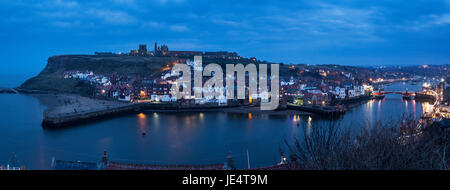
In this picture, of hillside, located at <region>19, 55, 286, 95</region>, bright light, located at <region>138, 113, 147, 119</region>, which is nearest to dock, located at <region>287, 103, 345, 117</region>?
bright light, located at <region>138, 113, 147, 119</region>

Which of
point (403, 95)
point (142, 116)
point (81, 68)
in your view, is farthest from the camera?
point (81, 68)

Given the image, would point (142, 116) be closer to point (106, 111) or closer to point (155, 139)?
point (106, 111)

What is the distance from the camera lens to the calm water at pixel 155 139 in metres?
7.67

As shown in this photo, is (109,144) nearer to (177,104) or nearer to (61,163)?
(61,163)

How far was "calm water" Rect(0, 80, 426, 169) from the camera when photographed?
7668mm

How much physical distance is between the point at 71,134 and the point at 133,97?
9.34m

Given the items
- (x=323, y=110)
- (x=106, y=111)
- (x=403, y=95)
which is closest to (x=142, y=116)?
(x=106, y=111)

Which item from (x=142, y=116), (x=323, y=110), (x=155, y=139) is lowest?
(x=155, y=139)

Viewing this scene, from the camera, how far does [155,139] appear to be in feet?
32.1

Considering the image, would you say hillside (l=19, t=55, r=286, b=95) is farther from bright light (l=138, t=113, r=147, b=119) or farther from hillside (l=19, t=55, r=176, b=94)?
bright light (l=138, t=113, r=147, b=119)

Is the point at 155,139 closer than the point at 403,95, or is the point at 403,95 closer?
the point at 155,139

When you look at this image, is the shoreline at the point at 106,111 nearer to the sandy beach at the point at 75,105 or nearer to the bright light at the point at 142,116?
the sandy beach at the point at 75,105
